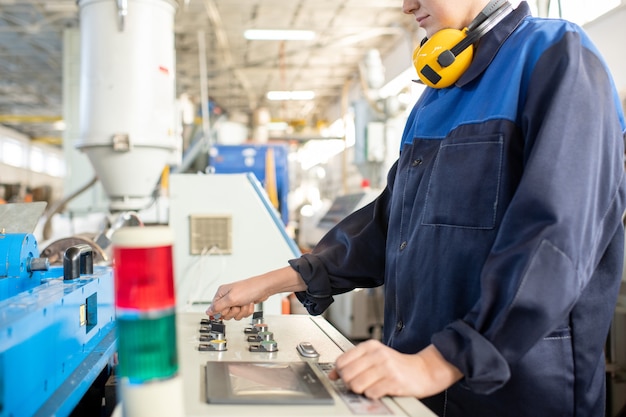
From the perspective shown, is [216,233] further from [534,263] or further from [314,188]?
[314,188]

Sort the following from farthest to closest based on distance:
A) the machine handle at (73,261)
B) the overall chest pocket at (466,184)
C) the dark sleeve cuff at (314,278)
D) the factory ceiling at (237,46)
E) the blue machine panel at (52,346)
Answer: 1. the factory ceiling at (237,46)
2. the dark sleeve cuff at (314,278)
3. the machine handle at (73,261)
4. the overall chest pocket at (466,184)
5. the blue machine panel at (52,346)

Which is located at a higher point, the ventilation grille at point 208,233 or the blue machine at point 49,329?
the ventilation grille at point 208,233

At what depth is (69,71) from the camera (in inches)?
200

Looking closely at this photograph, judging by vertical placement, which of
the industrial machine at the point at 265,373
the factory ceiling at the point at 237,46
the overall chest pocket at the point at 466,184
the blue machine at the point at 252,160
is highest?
the factory ceiling at the point at 237,46

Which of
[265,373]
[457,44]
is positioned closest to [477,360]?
[265,373]

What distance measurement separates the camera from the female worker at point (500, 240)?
2.08ft

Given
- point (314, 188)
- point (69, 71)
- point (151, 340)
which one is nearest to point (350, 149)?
point (314, 188)

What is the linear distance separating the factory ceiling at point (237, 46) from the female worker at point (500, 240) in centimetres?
329

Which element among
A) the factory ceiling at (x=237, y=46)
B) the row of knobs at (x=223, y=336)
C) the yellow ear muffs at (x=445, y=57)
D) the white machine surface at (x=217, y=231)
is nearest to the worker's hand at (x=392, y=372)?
the row of knobs at (x=223, y=336)

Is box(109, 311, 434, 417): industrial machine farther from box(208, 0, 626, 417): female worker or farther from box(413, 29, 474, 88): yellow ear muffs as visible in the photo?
→ box(413, 29, 474, 88): yellow ear muffs

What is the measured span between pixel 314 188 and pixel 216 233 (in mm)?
7148

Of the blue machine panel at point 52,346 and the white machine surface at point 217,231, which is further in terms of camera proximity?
the white machine surface at point 217,231

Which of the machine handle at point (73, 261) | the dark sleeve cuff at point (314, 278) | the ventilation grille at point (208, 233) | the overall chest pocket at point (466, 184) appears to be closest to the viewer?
the overall chest pocket at point (466, 184)

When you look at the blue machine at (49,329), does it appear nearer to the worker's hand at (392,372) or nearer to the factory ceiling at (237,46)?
the worker's hand at (392,372)
